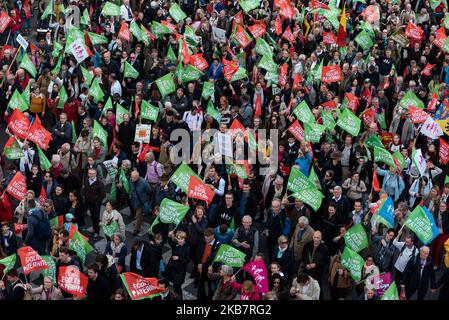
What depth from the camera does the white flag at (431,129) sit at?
18.0 metres

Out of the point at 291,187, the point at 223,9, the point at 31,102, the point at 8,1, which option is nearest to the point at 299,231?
the point at 291,187

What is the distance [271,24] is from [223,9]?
1.97 metres

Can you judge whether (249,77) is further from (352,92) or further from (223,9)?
(223,9)

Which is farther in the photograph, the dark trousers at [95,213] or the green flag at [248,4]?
the green flag at [248,4]

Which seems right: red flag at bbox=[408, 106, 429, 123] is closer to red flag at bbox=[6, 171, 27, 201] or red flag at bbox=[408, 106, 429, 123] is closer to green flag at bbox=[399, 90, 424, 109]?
green flag at bbox=[399, 90, 424, 109]

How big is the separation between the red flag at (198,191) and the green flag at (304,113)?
3688 millimetres

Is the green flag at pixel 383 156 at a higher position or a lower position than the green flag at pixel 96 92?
higher

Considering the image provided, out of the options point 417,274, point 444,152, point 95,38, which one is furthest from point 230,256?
point 95,38

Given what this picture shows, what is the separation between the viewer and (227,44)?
76.3 ft

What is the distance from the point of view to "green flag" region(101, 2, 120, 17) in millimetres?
23969

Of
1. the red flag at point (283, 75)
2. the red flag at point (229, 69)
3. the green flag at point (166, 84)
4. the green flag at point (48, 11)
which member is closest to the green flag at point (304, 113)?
the red flag at point (283, 75)

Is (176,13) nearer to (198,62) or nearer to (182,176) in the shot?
(198,62)

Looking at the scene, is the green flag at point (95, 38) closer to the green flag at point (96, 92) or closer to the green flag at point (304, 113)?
the green flag at point (96, 92)

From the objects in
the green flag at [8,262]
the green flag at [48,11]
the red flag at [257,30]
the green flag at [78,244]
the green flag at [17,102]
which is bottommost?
the green flag at [48,11]
